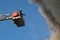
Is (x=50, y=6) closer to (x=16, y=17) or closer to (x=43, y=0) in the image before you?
(x=43, y=0)

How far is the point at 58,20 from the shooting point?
2297 cm

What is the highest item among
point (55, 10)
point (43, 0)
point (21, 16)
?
point (43, 0)

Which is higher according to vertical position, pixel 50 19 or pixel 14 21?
pixel 50 19

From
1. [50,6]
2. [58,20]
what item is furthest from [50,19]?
[50,6]

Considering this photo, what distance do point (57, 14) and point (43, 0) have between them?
2.06 meters

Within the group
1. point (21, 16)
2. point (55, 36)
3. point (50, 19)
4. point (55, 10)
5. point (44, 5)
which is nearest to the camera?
point (21, 16)

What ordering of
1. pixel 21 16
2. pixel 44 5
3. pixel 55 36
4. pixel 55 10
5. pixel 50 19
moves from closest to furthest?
1. pixel 21 16
2. pixel 55 10
3. pixel 44 5
4. pixel 50 19
5. pixel 55 36

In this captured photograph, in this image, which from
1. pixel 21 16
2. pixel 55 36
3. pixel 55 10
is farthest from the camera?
pixel 55 36

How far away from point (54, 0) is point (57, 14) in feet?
3.90

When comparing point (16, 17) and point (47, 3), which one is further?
point (47, 3)

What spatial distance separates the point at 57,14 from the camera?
21766mm

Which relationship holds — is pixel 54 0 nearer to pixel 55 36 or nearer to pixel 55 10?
pixel 55 10

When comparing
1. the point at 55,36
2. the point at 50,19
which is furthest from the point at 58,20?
the point at 55,36

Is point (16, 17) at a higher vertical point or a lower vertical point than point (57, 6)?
lower
